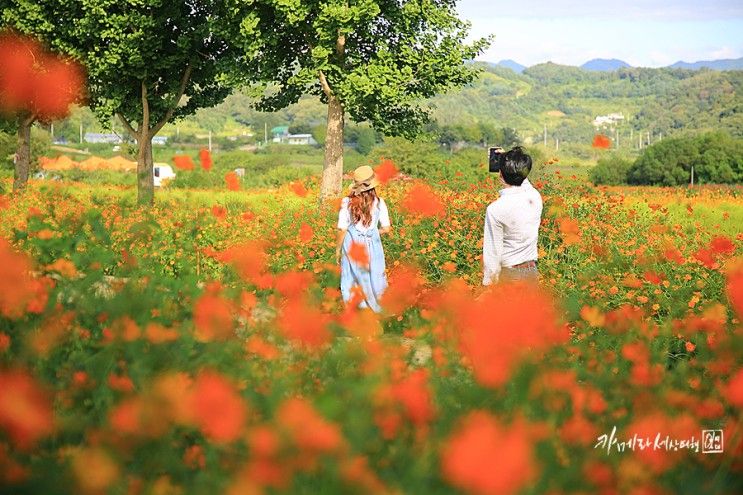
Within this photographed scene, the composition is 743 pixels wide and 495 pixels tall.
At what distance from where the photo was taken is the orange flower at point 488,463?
159 cm

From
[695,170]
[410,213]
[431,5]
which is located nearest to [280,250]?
[410,213]

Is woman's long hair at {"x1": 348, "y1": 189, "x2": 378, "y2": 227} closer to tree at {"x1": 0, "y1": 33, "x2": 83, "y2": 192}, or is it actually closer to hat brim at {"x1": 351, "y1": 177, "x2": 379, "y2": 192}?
hat brim at {"x1": 351, "y1": 177, "x2": 379, "y2": 192}

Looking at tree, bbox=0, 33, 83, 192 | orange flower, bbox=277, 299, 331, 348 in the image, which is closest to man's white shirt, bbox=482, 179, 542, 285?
orange flower, bbox=277, 299, 331, 348

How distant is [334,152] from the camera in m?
17.6

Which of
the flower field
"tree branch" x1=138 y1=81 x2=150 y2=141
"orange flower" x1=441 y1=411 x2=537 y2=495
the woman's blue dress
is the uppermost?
"tree branch" x1=138 y1=81 x2=150 y2=141

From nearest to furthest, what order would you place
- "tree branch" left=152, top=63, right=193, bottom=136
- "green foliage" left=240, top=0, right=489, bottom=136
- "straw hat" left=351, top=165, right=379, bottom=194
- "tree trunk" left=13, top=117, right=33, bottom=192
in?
"straw hat" left=351, top=165, right=379, bottom=194 < "green foliage" left=240, top=0, right=489, bottom=136 < "tree branch" left=152, top=63, right=193, bottom=136 < "tree trunk" left=13, top=117, right=33, bottom=192

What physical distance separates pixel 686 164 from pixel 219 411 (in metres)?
69.4

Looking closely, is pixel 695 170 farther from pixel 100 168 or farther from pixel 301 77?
pixel 301 77

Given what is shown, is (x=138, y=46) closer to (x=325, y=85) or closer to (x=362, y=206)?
(x=325, y=85)

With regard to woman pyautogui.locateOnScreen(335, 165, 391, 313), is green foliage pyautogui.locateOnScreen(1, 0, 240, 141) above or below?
above

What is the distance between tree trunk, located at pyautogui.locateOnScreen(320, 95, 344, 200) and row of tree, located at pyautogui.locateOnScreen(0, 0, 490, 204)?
0.02 metres

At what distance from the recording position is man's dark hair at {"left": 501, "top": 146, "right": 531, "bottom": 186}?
552 centimetres

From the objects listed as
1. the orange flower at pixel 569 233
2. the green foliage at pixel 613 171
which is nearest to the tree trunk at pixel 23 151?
the orange flower at pixel 569 233

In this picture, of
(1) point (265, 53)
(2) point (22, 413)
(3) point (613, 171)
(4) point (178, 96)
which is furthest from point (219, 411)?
(3) point (613, 171)
